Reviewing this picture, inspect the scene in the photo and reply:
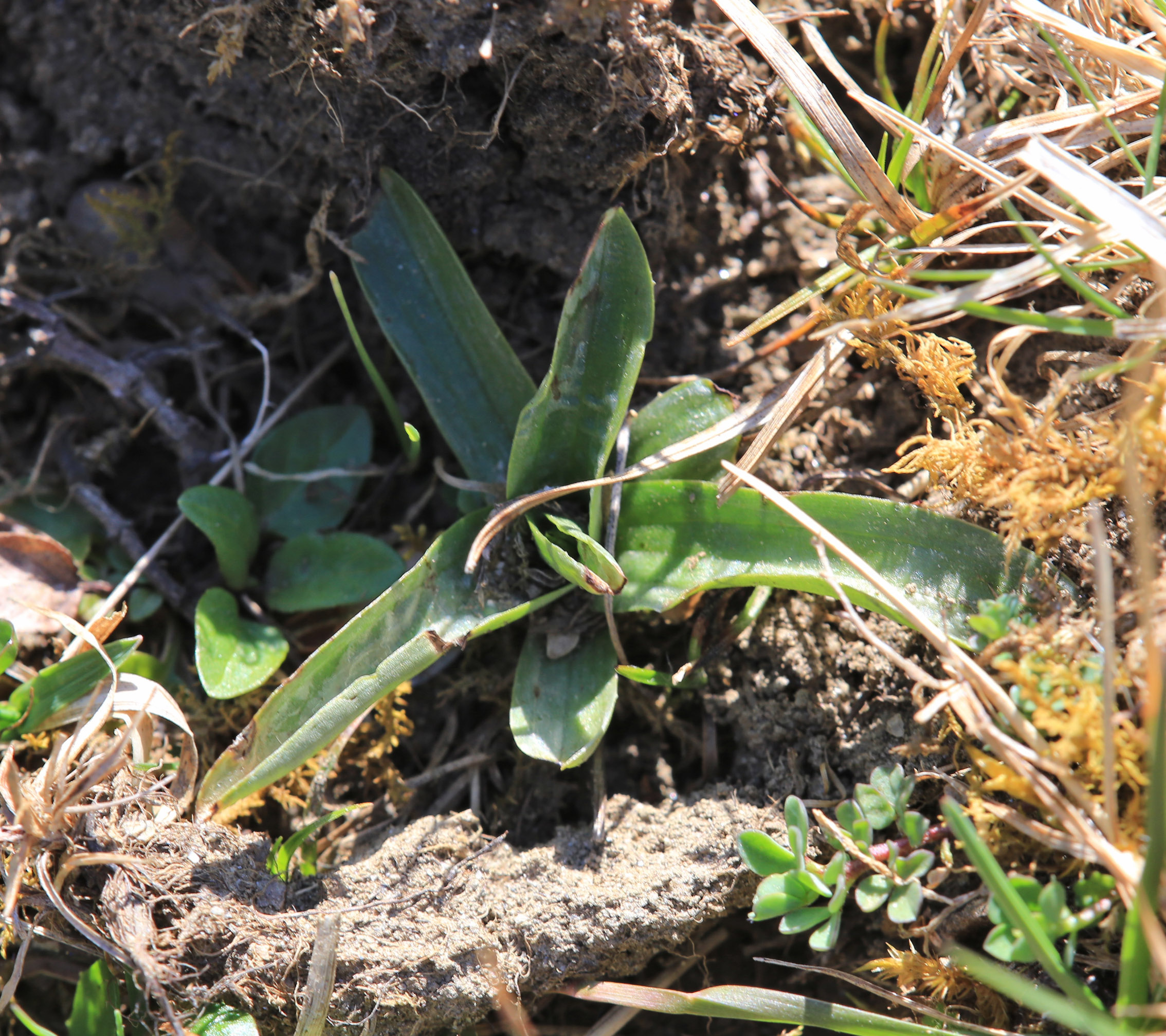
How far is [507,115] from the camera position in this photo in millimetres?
1775

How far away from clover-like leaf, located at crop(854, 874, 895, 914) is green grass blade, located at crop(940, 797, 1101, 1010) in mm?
210

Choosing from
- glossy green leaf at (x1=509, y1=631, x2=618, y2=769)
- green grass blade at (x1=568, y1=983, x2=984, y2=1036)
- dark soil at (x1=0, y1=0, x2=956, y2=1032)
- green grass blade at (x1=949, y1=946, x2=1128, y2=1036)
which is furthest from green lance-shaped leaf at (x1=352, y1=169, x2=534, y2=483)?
green grass blade at (x1=949, y1=946, x2=1128, y2=1036)

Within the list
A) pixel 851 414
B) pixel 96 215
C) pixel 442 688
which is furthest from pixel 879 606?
pixel 96 215

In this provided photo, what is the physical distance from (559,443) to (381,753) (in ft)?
2.43

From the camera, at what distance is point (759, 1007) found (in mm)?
1400

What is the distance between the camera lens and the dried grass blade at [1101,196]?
50.6 inches

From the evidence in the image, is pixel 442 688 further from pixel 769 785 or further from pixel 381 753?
pixel 769 785

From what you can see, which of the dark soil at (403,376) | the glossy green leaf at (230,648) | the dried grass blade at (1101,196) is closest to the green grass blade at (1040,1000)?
the dark soil at (403,376)

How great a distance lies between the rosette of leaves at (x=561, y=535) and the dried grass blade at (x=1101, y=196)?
51cm

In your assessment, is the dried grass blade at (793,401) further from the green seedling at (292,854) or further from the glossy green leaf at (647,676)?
the green seedling at (292,854)

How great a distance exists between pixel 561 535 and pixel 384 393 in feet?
1.80

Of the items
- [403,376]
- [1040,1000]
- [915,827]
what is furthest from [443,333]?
[1040,1000]

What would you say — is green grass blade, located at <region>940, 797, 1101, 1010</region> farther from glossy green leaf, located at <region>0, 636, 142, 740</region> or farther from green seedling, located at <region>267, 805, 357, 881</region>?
glossy green leaf, located at <region>0, 636, 142, 740</region>

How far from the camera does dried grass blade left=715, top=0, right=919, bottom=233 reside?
1647 millimetres
